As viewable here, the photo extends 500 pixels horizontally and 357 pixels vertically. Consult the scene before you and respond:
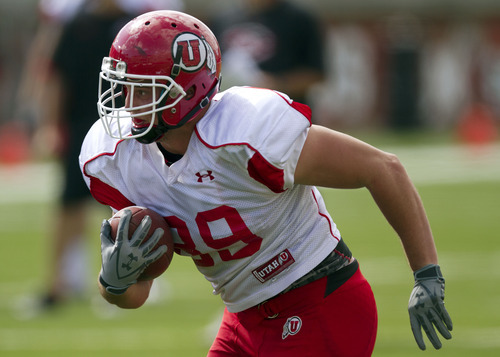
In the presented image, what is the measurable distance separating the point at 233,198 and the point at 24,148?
15.4 meters

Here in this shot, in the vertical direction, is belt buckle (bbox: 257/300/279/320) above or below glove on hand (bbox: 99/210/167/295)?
below

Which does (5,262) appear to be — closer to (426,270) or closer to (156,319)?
(156,319)

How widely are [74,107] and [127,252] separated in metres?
3.60

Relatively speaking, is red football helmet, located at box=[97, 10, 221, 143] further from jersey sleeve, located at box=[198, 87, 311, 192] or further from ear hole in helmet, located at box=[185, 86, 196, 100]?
jersey sleeve, located at box=[198, 87, 311, 192]

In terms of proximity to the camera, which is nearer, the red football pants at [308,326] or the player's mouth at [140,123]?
the player's mouth at [140,123]

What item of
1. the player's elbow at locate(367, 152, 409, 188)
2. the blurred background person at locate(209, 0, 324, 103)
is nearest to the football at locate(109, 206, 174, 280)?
the player's elbow at locate(367, 152, 409, 188)

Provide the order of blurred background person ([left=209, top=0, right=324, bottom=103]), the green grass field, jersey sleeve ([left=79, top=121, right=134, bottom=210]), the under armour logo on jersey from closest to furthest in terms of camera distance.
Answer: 1. the under armour logo on jersey
2. jersey sleeve ([left=79, top=121, right=134, bottom=210])
3. the green grass field
4. blurred background person ([left=209, top=0, right=324, bottom=103])

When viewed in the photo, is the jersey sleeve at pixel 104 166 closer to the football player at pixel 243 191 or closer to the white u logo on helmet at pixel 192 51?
the football player at pixel 243 191

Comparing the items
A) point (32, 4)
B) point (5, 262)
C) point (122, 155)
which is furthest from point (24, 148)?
point (122, 155)

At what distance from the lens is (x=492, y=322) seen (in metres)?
5.33

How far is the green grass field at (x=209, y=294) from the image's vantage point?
202 inches

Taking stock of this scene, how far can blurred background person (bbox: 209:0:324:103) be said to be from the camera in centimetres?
570

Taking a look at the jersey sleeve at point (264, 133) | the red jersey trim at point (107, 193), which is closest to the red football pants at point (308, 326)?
the jersey sleeve at point (264, 133)

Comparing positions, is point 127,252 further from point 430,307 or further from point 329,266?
point 430,307
